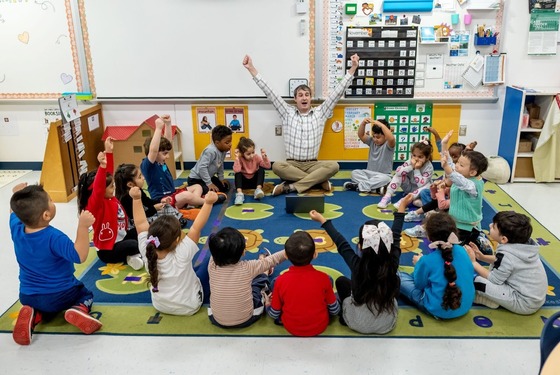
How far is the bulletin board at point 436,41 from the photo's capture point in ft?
16.8

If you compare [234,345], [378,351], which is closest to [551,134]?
[378,351]

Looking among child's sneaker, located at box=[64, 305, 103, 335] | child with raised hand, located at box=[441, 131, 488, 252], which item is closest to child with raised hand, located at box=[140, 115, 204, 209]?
child's sneaker, located at box=[64, 305, 103, 335]

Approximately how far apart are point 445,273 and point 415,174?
1.99m

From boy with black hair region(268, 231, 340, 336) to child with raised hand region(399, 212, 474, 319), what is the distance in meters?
0.55

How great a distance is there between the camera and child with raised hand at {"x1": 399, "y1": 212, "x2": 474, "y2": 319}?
9.01 ft

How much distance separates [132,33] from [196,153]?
146 cm

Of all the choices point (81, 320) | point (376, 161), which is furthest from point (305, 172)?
point (81, 320)

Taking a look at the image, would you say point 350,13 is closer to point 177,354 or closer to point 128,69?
point 128,69

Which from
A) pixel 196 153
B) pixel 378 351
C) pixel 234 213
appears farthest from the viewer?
pixel 196 153

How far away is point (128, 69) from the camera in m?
5.48

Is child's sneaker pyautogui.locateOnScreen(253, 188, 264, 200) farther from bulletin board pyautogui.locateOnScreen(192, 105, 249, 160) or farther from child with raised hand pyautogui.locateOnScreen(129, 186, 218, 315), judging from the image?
child with raised hand pyautogui.locateOnScreen(129, 186, 218, 315)

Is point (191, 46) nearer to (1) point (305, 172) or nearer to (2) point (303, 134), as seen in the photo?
(2) point (303, 134)

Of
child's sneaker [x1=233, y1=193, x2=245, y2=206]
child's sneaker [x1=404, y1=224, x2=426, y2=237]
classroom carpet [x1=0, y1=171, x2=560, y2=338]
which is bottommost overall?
classroom carpet [x1=0, y1=171, x2=560, y2=338]

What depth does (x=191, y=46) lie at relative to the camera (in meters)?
5.38
